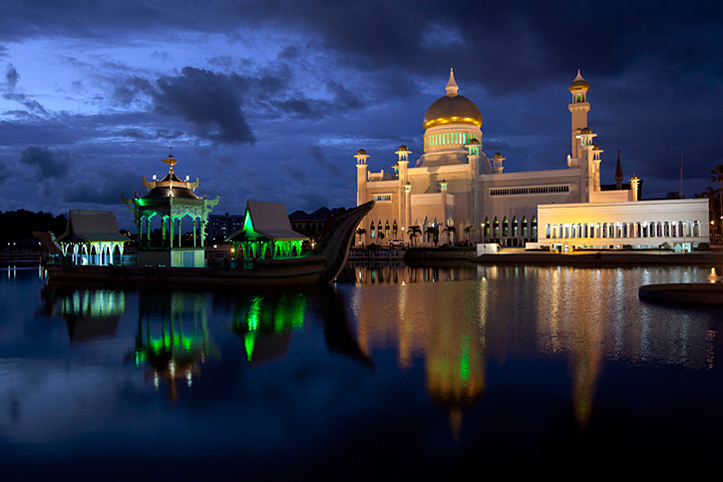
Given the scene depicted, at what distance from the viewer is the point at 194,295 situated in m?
25.9

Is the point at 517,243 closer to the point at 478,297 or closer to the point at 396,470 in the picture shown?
the point at 478,297

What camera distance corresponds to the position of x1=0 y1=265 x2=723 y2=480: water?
6.91 m

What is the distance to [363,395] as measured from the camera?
9.53 metres

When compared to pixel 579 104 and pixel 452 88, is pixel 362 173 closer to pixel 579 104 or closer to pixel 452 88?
pixel 452 88

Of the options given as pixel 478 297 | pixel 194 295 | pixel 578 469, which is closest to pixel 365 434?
pixel 578 469

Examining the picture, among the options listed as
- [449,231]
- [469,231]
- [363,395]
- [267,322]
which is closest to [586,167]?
[469,231]

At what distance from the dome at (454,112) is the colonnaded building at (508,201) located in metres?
0.13

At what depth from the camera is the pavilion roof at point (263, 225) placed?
102 feet

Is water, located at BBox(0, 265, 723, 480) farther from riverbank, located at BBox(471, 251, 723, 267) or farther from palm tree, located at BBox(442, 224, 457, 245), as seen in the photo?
palm tree, located at BBox(442, 224, 457, 245)

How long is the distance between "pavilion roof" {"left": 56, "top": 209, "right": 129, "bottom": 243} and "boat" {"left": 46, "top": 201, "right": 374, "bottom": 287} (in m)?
5.29

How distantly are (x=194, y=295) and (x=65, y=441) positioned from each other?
61.4ft

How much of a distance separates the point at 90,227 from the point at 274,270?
17.2 meters

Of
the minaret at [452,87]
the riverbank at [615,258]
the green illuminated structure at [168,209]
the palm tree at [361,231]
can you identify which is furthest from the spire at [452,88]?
the green illuminated structure at [168,209]

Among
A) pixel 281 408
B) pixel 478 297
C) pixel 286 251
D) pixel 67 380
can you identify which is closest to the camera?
pixel 281 408
